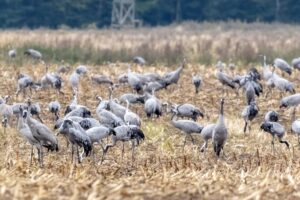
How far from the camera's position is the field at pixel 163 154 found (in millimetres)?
9523

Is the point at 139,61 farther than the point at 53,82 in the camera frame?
Yes

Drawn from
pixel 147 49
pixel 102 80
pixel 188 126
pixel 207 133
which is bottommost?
pixel 147 49

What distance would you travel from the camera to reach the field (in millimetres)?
9523

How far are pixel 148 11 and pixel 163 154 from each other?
4724cm

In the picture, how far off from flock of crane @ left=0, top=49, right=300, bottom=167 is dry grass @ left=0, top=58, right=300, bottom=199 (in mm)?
240

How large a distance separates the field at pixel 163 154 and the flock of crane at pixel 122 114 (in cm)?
22

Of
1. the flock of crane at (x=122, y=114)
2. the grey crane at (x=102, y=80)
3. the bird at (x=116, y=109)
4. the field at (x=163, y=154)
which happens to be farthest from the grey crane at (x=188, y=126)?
the grey crane at (x=102, y=80)

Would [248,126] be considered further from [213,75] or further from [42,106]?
[213,75]

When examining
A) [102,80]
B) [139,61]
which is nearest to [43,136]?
[102,80]

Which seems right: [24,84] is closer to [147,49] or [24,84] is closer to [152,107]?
[152,107]

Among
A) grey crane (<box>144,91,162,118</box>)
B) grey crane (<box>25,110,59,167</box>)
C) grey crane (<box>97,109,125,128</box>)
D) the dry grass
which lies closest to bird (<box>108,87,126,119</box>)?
the dry grass

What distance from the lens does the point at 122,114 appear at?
16859 mm

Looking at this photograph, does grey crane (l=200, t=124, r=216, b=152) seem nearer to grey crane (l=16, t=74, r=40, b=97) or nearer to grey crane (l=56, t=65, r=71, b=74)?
grey crane (l=16, t=74, r=40, b=97)

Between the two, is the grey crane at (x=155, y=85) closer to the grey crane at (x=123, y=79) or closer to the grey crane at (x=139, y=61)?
the grey crane at (x=123, y=79)
